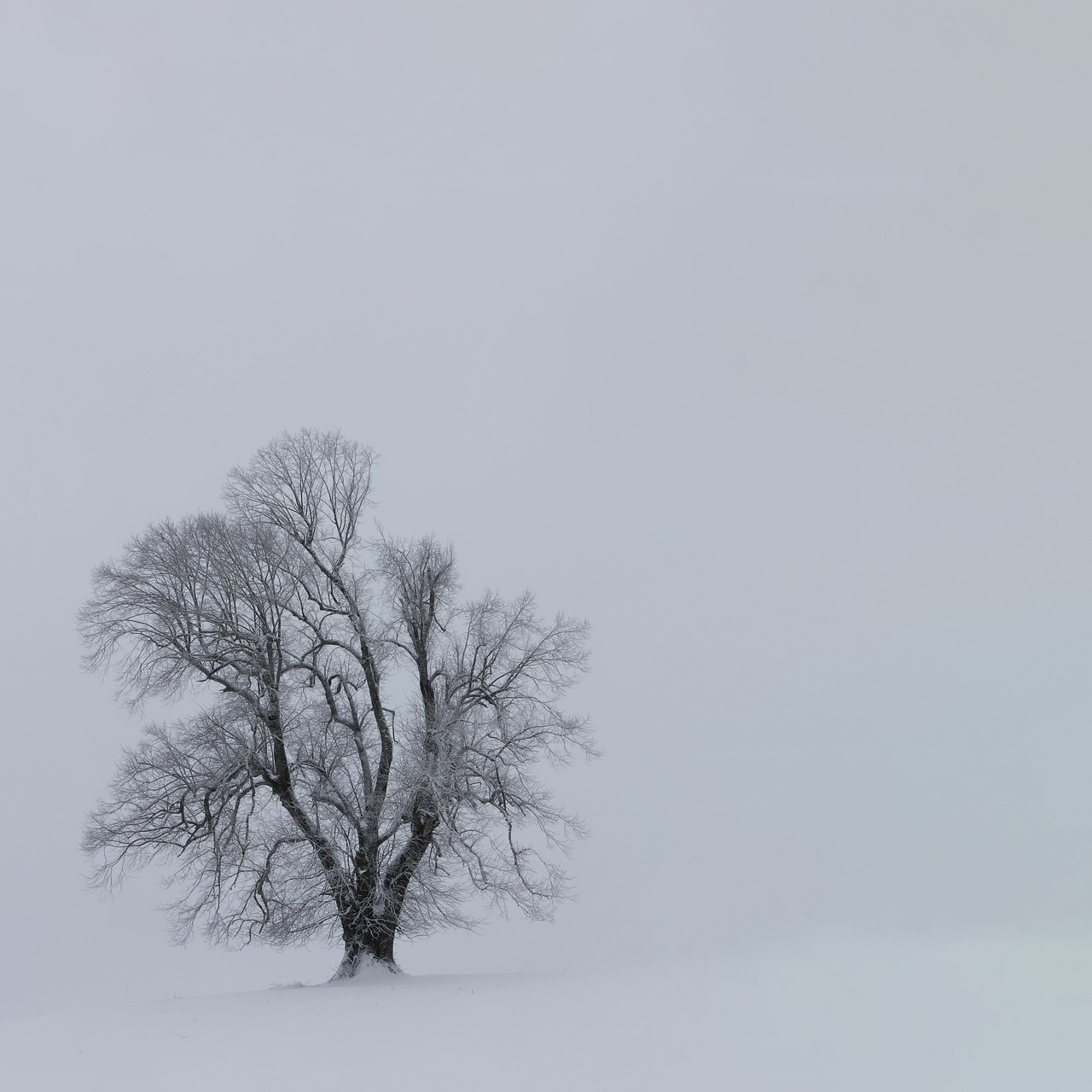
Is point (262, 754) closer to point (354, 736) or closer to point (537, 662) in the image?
point (354, 736)

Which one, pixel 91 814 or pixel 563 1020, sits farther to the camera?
pixel 91 814

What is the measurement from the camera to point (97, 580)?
1861 cm

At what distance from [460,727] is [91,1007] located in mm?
7265

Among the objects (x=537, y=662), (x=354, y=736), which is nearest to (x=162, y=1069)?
(x=354, y=736)

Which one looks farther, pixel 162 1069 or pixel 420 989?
pixel 420 989

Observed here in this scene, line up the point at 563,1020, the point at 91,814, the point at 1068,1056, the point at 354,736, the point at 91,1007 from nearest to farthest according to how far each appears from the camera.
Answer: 1. the point at 1068,1056
2. the point at 563,1020
3. the point at 91,1007
4. the point at 91,814
5. the point at 354,736

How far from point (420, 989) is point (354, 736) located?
4.91 m

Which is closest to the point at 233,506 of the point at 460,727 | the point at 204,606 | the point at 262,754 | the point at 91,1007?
the point at 204,606

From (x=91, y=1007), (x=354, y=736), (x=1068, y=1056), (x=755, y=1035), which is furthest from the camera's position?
(x=354, y=736)

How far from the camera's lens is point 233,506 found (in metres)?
20.6

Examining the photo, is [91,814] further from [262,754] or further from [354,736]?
[354,736]

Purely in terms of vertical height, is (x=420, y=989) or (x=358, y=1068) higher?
(x=420, y=989)

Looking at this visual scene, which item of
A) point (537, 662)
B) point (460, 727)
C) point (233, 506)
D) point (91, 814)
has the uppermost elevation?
point (233, 506)

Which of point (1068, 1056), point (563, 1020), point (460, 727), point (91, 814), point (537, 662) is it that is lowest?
point (1068, 1056)
